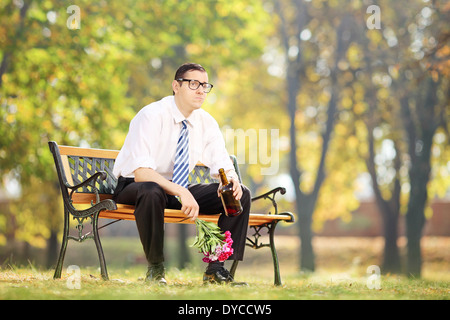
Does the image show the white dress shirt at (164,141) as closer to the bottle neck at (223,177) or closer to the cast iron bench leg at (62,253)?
the bottle neck at (223,177)

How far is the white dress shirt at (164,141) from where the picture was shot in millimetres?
4875

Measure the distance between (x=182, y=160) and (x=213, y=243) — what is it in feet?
2.56

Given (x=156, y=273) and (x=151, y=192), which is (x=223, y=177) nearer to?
(x=151, y=192)

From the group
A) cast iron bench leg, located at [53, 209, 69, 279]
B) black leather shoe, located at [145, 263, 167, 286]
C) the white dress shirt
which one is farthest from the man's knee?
cast iron bench leg, located at [53, 209, 69, 279]

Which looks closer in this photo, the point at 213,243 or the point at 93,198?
the point at 213,243

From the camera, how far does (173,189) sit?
185 inches

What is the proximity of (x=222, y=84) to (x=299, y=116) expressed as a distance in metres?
3.12

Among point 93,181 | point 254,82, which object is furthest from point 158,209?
point 254,82

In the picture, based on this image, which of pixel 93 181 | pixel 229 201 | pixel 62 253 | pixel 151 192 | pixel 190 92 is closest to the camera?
pixel 151 192

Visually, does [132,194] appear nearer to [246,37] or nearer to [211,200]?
[211,200]

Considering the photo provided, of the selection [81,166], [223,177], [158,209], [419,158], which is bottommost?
[158,209]

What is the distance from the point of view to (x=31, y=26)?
511 inches

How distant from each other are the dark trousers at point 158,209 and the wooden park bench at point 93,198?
0.36 feet
